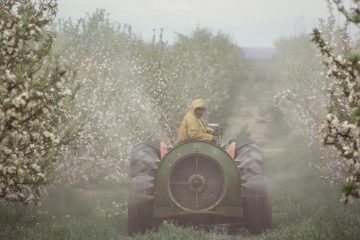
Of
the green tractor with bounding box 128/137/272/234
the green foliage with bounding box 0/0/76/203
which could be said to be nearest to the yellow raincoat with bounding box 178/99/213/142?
the green tractor with bounding box 128/137/272/234

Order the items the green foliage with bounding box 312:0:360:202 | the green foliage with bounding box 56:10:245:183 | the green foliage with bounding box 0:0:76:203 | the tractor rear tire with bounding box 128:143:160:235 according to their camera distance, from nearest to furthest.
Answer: the green foliage with bounding box 312:0:360:202 → the green foliage with bounding box 0:0:76:203 → the tractor rear tire with bounding box 128:143:160:235 → the green foliage with bounding box 56:10:245:183

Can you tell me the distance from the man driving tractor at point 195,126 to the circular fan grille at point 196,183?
37.1 inches

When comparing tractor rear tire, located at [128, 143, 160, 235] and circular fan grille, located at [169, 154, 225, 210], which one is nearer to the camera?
tractor rear tire, located at [128, 143, 160, 235]

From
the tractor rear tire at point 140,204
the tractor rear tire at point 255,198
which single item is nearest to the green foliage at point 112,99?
the tractor rear tire at point 140,204

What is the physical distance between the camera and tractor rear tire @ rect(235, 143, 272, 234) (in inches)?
444

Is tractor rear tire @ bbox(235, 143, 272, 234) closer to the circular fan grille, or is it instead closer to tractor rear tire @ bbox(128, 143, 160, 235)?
the circular fan grille

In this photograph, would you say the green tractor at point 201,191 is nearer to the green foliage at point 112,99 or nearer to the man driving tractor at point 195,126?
the man driving tractor at point 195,126

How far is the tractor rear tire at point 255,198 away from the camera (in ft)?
37.0

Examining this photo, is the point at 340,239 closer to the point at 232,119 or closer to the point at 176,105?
the point at 176,105

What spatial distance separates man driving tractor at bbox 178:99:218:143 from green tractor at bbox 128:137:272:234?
914mm

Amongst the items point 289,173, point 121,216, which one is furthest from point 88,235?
point 289,173

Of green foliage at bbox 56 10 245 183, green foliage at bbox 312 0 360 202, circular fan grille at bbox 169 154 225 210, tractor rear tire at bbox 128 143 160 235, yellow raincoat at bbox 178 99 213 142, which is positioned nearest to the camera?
green foliage at bbox 312 0 360 202

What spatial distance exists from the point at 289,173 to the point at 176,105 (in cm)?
541

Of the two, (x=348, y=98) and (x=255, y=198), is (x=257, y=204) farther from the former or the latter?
(x=348, y=98)
